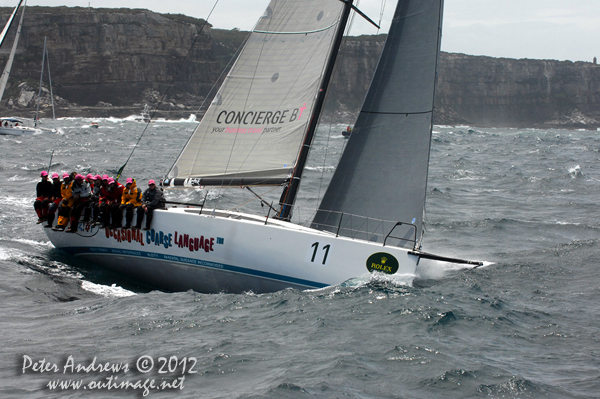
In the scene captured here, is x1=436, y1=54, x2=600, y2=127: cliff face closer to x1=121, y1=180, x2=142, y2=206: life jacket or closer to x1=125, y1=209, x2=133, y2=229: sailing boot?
x1=121, y1=180, x2=142, y2=206: life jacket

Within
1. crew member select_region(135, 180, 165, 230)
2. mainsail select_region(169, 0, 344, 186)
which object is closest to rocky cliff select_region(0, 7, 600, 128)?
mainsail select_region(169, 0, 344, 186)

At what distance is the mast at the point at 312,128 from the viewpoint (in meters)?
9.66

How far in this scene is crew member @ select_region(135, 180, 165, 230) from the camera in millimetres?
9812

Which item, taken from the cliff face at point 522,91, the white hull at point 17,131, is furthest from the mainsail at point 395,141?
the cliff face at point 522,91

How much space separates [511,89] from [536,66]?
845 centimetres

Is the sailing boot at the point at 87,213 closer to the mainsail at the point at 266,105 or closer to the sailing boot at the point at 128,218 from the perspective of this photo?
the sailing boot at the point at 128,218

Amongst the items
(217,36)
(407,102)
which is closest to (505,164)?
(407,102)

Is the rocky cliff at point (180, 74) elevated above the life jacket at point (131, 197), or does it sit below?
above

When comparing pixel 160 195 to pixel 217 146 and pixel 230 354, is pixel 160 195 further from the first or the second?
pixel 230 354

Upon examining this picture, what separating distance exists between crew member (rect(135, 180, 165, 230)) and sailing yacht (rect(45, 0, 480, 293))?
0.13 m

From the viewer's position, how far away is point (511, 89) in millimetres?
142625

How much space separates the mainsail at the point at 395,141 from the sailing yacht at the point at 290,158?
2 centimetres

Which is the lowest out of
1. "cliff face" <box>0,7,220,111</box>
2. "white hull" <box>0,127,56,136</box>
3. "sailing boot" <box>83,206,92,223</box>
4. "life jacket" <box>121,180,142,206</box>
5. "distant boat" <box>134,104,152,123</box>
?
"sailing boot" <box>83,206,92,223</box>

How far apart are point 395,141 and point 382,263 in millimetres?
2190
